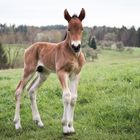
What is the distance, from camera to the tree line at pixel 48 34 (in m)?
37.4

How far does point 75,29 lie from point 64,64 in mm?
761

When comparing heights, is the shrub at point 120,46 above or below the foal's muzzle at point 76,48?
below

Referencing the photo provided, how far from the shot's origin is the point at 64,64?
7355 mm

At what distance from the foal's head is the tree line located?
23.9 meters

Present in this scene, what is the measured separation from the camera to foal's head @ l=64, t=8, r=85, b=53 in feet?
22.4

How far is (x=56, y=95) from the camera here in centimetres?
1136

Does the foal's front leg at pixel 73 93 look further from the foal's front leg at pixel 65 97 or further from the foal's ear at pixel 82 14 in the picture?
the foal's ear at pixel 82 14

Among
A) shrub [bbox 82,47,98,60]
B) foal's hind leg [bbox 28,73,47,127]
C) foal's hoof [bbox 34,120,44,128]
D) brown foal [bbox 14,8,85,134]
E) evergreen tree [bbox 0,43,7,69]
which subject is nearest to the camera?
brown foal [bbox 14,8,85,134]

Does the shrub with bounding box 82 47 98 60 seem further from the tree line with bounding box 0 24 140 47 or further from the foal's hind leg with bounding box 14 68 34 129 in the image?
the foal's hind leg with bounding box 14 68 34 129

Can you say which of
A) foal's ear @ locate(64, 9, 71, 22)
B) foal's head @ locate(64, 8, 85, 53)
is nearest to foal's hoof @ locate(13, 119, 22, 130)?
foal's head @ locate(64, 8, 85, 53)

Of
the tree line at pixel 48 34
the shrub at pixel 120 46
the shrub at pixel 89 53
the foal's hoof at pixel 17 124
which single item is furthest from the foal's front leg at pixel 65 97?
the shrub at pixel 120 46

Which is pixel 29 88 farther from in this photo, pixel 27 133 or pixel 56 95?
pixel 56 95

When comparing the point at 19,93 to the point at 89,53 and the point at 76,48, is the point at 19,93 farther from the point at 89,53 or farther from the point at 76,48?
the point at 89,53

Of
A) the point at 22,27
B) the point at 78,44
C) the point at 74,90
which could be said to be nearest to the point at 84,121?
the point at 74,90
